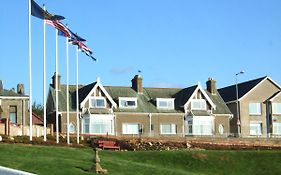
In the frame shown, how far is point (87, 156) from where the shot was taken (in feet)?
122

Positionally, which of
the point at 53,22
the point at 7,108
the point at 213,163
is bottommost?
the point at 213,163

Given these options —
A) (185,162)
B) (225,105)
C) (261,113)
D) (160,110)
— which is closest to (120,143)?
(185,162)

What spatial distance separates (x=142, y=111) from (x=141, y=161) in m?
39.2

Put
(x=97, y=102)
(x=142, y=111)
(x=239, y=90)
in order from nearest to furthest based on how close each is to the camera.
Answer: (x=97, y=102)
(x=142, y=111)
(x=239, y=90)

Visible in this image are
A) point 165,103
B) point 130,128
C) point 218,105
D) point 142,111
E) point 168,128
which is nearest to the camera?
point 130,128

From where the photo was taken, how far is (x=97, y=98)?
2995 inches

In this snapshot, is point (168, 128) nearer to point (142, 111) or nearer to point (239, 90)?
point (142, 111)

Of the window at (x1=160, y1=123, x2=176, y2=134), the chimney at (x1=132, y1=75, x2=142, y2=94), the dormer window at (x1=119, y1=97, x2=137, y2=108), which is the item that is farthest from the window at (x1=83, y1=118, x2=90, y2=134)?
the chimney at (x1=132, y1=75, x2=142, y2=94)

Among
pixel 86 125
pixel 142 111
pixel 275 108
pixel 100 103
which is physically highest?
pixel 100 103

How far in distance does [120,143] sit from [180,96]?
31.3 metres

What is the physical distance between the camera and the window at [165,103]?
81.2 metres

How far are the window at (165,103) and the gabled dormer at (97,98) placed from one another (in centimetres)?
684

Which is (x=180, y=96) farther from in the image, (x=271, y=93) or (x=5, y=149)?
(x=5, y=149)

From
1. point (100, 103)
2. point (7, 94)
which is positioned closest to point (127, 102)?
point (100, 103)
